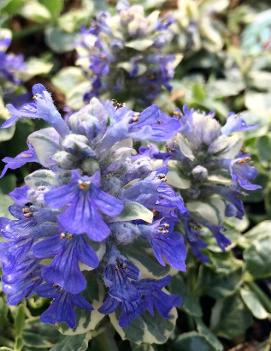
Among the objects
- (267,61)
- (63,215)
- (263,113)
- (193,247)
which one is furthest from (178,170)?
(267,61)

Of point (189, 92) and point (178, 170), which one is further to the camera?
point (189, 92)

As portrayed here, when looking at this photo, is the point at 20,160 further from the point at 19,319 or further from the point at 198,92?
the point at 198,92

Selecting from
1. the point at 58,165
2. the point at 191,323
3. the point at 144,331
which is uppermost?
the point at 58,165

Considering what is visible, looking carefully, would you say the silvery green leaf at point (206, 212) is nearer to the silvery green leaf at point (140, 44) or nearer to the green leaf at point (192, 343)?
the green leaf at point (192, 343)

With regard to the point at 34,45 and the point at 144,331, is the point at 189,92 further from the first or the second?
the point at 144,331

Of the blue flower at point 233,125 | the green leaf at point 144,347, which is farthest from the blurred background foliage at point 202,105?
the blue flower at point 233,125

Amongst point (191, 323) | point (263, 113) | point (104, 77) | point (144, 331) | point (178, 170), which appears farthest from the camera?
point (263, 113)
